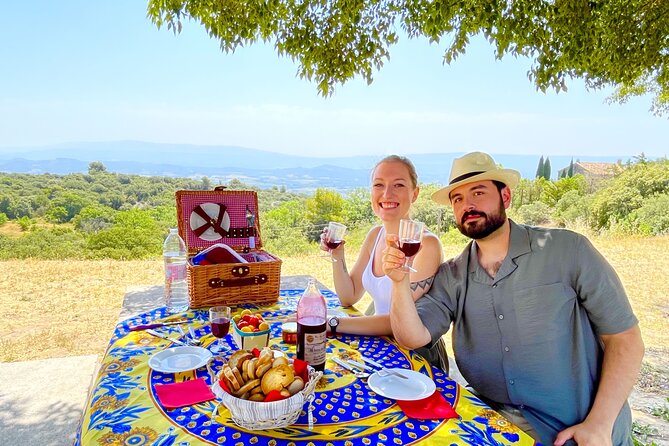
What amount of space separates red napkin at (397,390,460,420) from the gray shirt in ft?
1.37

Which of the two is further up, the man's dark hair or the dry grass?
the man's dark hair

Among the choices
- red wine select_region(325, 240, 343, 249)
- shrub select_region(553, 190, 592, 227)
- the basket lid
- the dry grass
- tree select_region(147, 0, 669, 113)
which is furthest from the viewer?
shrub select_region(553, 190, 592, 227)

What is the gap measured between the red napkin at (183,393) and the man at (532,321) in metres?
0.60

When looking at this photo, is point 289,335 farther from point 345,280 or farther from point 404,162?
point 404,162

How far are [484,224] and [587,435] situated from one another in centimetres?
69

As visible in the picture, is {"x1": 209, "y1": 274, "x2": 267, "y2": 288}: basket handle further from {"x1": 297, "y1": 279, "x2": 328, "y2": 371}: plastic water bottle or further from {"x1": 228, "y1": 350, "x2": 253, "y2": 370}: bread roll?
{"x1": 228, "y1": 350, "x2": 253, "y2": 370}: bread roll

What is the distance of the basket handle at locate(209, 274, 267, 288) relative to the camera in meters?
1.87

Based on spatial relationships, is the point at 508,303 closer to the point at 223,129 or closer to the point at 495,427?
the point at 495,427

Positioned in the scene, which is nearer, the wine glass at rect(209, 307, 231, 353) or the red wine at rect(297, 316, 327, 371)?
the red wine at rect(297, 316, 327, 371)

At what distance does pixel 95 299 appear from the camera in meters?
5.32

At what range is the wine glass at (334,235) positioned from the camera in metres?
1.89

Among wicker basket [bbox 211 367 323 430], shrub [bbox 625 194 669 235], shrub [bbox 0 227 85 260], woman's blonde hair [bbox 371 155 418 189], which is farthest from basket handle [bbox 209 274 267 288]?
shrub [bbox 625 194 669 235]

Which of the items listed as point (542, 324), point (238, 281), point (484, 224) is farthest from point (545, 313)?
point (238, 281)

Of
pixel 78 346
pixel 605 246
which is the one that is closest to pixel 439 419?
pixel 78 346
